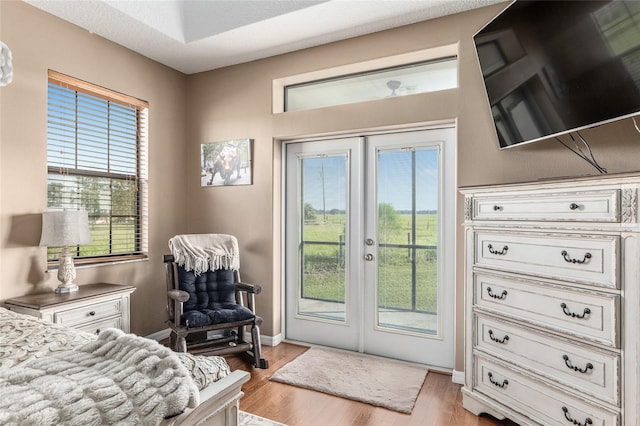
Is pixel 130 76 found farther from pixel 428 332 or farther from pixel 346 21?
pixel 428 332

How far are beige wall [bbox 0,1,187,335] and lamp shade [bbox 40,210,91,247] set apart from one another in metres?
0.19

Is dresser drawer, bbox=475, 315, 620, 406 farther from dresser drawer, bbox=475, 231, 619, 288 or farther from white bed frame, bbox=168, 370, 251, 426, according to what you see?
white bed frame, bbox=168, 370, 251, 426

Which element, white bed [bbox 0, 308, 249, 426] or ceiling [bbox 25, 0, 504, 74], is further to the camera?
ceiling [bbox 25, 0, 504, 74]

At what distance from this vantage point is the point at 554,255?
1876 millimetres

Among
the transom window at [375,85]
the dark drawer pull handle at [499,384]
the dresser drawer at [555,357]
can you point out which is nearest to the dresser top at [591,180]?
the dresser drawer at [555,357]

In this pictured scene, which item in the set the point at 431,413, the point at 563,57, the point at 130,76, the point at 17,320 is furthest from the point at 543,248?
the point at 130,76

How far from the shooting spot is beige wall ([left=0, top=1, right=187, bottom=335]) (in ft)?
8.36

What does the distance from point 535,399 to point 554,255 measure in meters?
0.77

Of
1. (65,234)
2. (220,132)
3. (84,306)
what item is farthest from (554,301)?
(220,132)

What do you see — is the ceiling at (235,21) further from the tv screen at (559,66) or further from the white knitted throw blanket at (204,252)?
the white knitted throw blanket at (204,252)

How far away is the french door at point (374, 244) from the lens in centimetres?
303

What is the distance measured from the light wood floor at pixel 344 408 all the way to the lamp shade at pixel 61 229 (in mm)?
1600

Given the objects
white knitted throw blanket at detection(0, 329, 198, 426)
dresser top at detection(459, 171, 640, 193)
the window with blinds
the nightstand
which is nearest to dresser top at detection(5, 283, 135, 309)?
the nightstand

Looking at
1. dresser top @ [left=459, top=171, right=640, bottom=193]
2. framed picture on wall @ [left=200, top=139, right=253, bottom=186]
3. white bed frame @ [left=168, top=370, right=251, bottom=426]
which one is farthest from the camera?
framed picture on wall @ [left=200, top=139, right=253, bottom=186]
